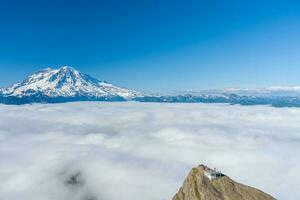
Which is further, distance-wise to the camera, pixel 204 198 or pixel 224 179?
pixel 224 179

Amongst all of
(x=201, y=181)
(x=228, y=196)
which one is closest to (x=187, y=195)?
(x=201, y=181)

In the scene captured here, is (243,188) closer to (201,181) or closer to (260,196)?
(260,196)

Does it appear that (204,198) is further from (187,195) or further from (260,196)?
(260,196)

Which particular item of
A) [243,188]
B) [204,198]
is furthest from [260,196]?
[204,198]

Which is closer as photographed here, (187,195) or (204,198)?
(204,198)

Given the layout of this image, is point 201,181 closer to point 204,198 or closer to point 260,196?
point 204,198

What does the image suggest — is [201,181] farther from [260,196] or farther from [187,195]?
[260,196]

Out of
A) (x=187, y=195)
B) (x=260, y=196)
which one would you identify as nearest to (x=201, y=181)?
(x=187, y=195)
